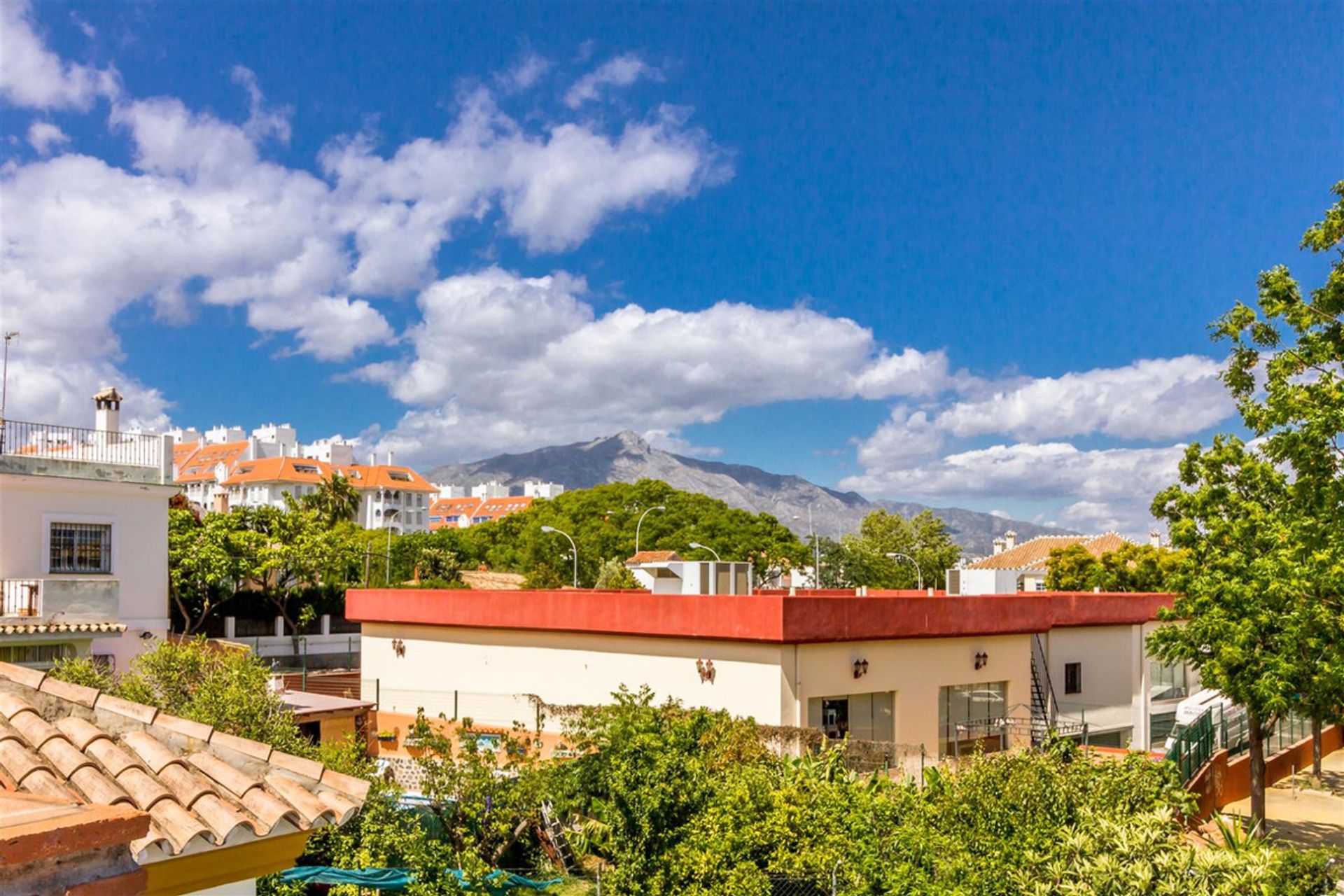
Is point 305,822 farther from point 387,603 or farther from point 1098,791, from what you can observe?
point 387,603

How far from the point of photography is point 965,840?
506 inches

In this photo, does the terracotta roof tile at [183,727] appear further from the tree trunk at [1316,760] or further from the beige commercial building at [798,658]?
the tree trunk at [1316,760]

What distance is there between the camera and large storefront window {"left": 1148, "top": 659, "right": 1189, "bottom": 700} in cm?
3225

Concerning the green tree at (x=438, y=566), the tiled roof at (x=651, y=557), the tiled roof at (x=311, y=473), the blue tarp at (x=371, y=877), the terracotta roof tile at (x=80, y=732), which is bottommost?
the blue tarp at (x=371, y=877)

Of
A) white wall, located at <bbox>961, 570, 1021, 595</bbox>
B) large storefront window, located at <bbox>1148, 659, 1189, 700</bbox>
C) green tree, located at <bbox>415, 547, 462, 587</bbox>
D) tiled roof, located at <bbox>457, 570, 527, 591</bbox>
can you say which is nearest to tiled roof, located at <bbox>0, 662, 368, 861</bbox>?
white wall, located at <bbox>961, 570, 1021, 595</bbox>

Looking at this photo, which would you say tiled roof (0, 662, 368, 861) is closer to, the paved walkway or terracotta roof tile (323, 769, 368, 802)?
terracotta roof tile (323, 769, 368, 802)

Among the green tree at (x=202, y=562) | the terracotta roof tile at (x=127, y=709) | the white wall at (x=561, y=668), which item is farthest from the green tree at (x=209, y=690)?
the green tree at (x=202, y=562)

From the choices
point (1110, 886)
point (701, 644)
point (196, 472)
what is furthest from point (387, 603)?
point (196, 472)

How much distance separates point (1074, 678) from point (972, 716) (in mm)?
6570

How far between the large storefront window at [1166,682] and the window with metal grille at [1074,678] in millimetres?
3262

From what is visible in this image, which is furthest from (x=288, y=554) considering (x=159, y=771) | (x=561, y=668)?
(x=159, y=771)

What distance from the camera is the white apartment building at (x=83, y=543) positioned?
27000 millimetres

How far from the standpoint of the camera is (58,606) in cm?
2731

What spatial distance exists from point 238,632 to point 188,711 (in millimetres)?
33217
